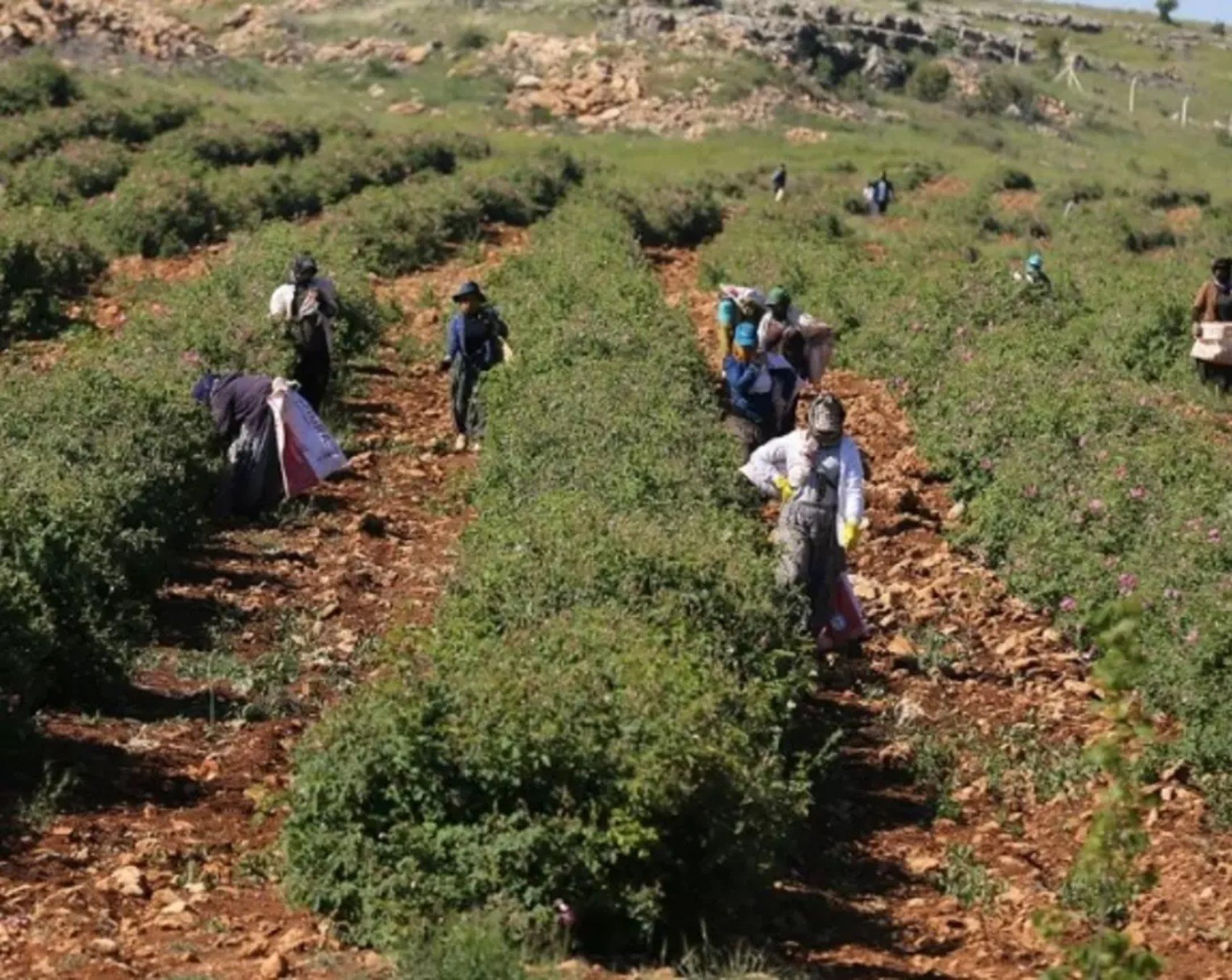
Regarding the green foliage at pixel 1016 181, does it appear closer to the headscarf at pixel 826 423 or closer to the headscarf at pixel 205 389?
the headscarf at pixel 205 389

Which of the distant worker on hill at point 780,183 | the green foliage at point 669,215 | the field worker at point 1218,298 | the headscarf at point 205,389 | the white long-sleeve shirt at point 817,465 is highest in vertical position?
the white long-sleeve shirt at point 817,465

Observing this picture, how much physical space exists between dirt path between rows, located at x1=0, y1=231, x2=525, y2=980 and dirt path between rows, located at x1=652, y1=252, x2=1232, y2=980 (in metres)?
2.01

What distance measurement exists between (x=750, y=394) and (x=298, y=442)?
3.11 metres

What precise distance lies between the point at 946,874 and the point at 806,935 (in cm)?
101

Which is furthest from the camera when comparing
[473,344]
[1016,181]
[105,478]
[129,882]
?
[1016,181]

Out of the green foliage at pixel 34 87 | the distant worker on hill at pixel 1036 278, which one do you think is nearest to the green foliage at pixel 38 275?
the distant worker on hill at pixel 1036 278

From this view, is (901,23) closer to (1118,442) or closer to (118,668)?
(1118,442)

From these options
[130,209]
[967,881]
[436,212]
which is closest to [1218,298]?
[967,881]

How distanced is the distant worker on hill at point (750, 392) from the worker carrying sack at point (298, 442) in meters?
2.86

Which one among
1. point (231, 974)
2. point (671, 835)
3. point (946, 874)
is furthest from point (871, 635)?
point (231, 974)

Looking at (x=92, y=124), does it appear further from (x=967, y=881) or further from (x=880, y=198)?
(x=967, y=881)

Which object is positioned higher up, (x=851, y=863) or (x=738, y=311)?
(x=738, y=311)

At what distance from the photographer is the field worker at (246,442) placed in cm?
1405

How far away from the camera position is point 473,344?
1596cm
